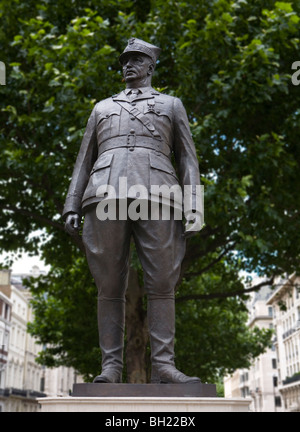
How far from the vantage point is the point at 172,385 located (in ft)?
13.1

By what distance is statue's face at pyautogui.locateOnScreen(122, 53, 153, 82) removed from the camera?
5.09 meters

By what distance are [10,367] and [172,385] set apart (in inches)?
2237

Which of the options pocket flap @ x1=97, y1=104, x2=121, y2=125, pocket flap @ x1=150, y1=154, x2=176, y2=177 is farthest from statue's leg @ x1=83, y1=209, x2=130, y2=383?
pocket flap @ x1=97, y1=104, x2=121, y2=125

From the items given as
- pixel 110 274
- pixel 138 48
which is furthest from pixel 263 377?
pixel 138 48

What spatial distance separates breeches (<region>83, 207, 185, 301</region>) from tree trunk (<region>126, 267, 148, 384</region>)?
707 centimetres

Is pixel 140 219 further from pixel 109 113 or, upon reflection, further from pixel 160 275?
pixel 109 113

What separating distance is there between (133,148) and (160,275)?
1150 millimetres

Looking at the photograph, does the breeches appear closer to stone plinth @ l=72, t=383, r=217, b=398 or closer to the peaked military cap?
stone plinth @ l=72, t=383, r=217, b=398

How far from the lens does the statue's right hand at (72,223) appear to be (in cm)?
479

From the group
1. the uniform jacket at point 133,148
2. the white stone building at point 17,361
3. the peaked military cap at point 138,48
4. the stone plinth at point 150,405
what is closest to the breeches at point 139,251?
the uniform jacket at point 133,148

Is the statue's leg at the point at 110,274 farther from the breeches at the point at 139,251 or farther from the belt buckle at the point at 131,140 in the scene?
A: the belt buckle at the point at 131,140

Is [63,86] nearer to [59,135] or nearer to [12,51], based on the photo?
[59,135]

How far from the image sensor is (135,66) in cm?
510

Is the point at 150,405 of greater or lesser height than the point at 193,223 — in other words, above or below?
below
